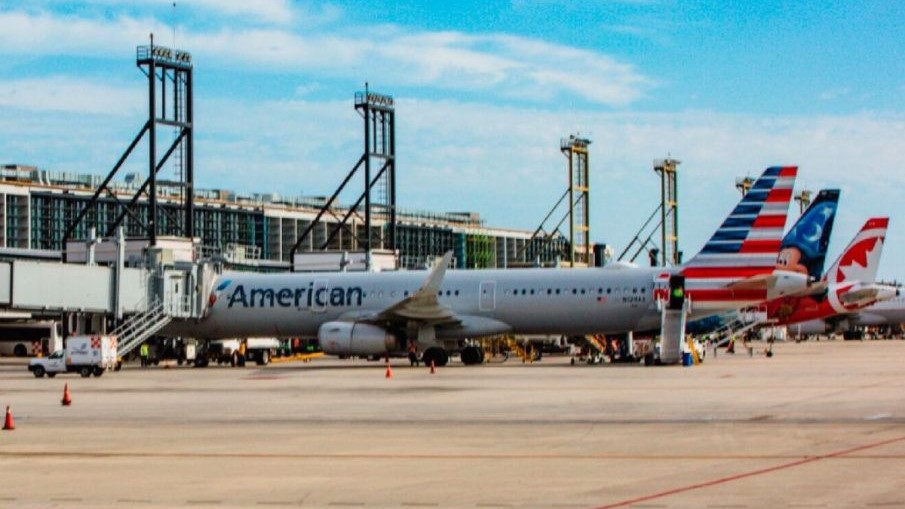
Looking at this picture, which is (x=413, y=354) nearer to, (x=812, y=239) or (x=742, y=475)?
(x=812, y=239)

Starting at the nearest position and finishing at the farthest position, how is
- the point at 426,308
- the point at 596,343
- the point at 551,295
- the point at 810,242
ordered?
the point at 426,308 → the point at 551,295 → the point at 596,343 → the point at 810,242

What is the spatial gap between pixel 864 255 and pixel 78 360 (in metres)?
49.2

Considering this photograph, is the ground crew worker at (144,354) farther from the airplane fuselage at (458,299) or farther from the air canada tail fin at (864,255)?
the air canada tail fin at (864,255)

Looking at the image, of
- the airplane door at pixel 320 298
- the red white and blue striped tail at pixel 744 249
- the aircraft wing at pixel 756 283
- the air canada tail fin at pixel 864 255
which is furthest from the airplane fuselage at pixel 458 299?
the air canada tail fin at pixel 864 255

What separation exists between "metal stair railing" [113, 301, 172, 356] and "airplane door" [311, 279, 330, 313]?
6.11 m

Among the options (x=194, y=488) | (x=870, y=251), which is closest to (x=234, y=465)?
(x=194, y=488)

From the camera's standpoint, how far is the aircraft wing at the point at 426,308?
52.9m

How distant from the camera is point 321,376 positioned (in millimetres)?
46688

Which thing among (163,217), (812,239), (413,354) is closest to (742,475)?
(413,354)

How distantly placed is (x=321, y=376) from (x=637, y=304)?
13.4 metres

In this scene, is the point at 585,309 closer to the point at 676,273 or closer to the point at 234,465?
the point at 676,273

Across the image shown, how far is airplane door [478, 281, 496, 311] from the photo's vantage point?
5619cm

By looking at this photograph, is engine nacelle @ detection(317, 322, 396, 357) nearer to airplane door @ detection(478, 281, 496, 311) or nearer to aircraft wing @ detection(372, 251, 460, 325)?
aircraft wing @ detection(372, 251, 460, 325)

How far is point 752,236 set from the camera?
178 ft
